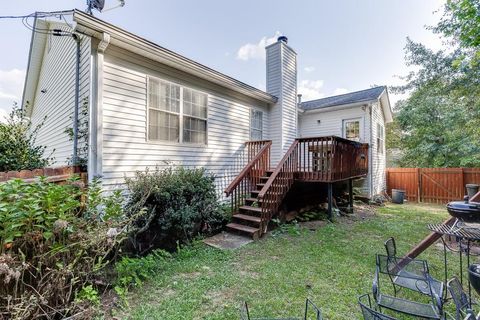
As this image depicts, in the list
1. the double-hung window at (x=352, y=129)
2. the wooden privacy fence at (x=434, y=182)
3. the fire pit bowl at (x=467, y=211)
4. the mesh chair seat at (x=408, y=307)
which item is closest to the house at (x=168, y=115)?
the double-hung window at (x=352, y=129)

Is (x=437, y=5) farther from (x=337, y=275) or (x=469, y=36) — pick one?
(x=337, y=275)

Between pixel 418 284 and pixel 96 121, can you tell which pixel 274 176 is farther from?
pixel 96 121

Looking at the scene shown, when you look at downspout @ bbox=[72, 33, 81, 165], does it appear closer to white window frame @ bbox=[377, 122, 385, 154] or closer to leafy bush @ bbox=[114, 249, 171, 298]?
leafy bush @ bbox=[114, 249, 171, 298]

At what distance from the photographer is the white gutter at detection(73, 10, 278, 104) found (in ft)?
14.1

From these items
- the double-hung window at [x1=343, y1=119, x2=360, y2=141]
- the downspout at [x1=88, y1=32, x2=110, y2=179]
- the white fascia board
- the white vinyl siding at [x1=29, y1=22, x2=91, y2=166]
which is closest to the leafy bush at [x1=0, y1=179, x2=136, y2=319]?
the downspout at [x1=88, y1=32, x2=110, y2=179]

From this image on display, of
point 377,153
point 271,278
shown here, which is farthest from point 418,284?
point 377,153

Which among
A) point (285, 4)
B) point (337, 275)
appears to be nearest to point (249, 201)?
point (337, 275)

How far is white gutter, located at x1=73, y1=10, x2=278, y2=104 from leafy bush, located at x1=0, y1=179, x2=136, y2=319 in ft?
10.2

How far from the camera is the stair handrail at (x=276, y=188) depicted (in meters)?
5.69

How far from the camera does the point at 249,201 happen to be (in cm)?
647

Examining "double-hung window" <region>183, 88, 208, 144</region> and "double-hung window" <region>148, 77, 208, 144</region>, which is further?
"double-hung window" <region>183, 88, 208, 144</region>

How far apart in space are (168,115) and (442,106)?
15.4 m

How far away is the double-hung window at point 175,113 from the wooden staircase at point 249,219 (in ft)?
6.98

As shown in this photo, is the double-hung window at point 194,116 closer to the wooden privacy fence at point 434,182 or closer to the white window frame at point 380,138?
the white window frame at point 380,138
